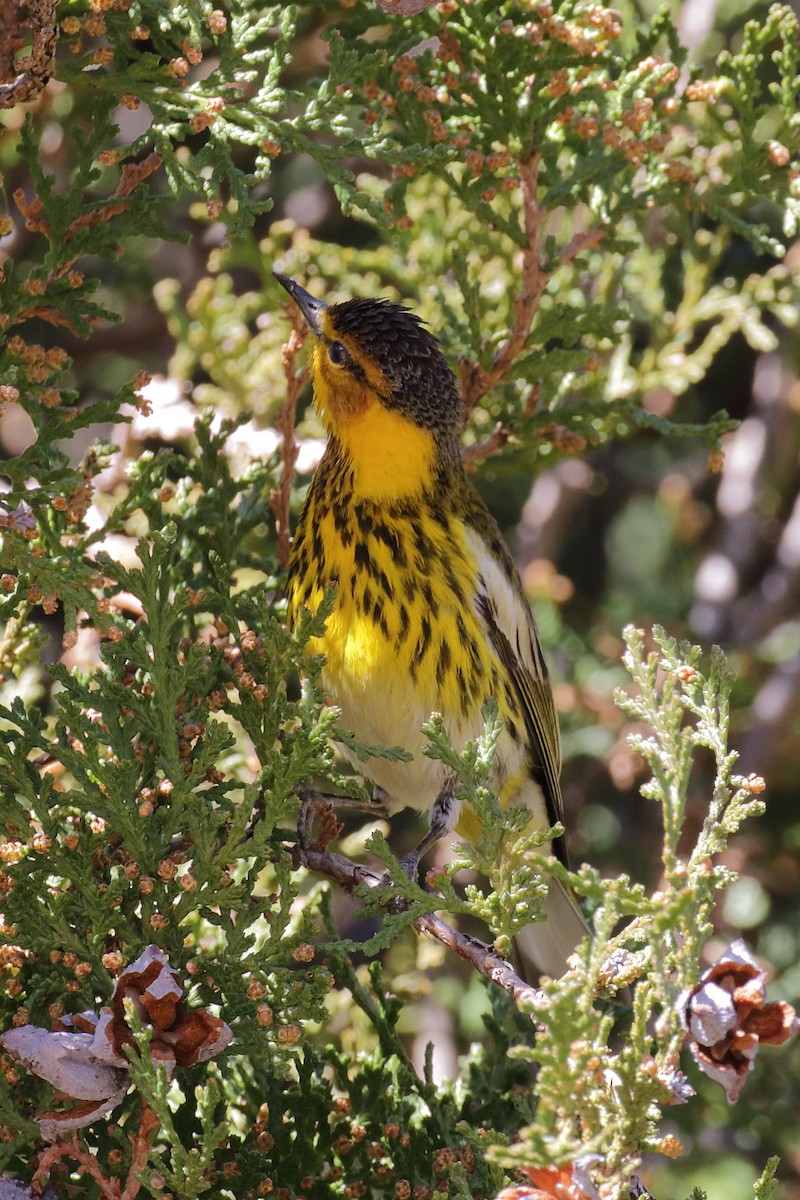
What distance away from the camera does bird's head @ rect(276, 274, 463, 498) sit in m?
3.09

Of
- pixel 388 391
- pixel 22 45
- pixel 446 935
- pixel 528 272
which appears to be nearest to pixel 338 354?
pixel 388 391

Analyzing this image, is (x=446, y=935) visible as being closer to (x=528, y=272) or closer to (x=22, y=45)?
(x=528, y=272)

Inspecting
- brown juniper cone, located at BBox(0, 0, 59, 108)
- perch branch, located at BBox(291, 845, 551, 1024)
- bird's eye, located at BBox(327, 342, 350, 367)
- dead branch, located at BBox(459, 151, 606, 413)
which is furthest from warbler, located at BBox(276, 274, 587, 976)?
brown juniper cone, located at BBox(0, 0, 59, 108)

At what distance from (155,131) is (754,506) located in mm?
2947

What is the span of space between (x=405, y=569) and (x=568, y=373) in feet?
2.33

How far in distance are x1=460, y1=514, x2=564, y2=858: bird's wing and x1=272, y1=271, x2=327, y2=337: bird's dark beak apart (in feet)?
2.04

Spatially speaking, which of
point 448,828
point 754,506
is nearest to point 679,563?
point 754,506

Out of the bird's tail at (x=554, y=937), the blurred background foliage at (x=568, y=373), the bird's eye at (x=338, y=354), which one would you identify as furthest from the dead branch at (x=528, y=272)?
the bird's tail at (x=554, y=937)

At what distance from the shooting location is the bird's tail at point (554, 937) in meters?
3.46

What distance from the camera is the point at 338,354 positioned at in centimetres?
315

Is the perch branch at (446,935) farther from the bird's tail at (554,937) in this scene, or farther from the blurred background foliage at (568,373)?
the bird's tail at (554,937)

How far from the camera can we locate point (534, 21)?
8.41 ft

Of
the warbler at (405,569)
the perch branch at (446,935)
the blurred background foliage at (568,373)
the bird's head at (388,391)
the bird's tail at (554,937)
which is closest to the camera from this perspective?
the perch branch at (446,935)

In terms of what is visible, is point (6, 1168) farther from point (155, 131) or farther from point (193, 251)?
point (193, 251)
